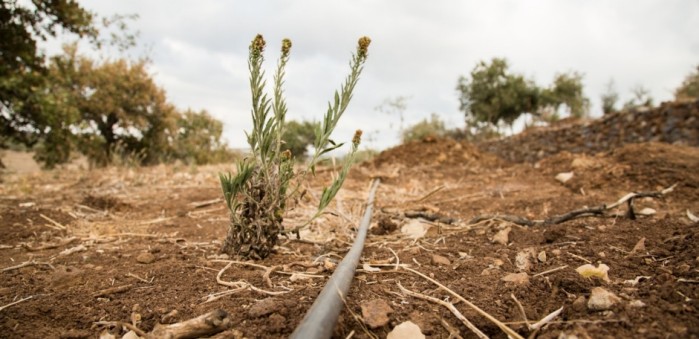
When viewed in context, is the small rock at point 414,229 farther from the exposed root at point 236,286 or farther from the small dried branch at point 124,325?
the small dried branch at point 124,325

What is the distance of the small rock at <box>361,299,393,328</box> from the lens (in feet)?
3.43

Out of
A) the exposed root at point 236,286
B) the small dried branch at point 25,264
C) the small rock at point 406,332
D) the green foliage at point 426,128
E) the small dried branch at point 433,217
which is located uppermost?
the green foliage at point 426,128

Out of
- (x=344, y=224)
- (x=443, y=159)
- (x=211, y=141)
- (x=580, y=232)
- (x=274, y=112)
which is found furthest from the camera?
(x=211, y=141)

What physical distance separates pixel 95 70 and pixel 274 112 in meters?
20.8

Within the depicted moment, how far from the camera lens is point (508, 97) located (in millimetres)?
20141

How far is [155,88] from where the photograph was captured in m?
19.2

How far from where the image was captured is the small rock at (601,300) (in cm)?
99

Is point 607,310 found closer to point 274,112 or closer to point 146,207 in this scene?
point 274,112

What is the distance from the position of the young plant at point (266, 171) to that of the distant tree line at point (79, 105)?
6033 millimetres

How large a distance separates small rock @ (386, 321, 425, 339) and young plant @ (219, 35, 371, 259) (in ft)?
2.11

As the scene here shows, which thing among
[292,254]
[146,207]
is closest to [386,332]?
[292,254]

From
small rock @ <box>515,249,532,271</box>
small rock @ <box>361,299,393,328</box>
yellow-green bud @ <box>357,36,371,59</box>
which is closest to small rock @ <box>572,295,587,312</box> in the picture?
small rock @ <box>515,249,532,271</box>

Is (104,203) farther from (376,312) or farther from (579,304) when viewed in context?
(579,304)

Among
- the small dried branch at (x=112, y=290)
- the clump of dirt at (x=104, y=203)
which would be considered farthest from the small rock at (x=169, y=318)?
the clump of dirt at (x=104, y=203)
